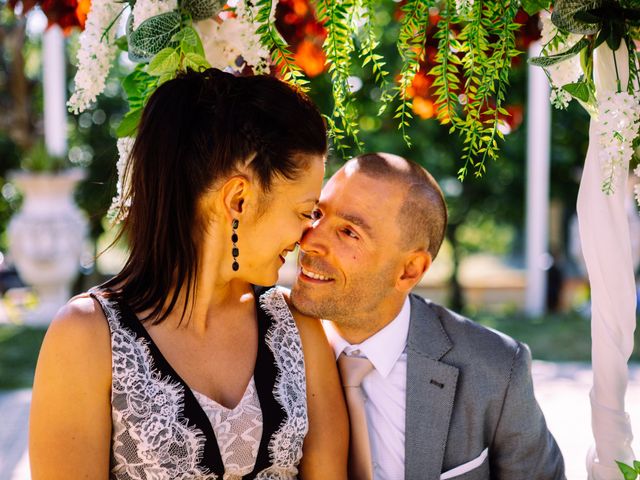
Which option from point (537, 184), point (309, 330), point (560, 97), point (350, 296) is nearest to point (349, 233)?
point (350, 296)

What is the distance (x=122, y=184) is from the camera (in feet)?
6.26

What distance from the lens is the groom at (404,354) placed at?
7.23 feet

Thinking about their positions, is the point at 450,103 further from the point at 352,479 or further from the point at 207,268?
the point at 352,479

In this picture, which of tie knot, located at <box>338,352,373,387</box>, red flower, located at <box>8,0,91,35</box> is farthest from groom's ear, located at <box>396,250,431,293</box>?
red flower, located at <box>8,0,91,35</box>

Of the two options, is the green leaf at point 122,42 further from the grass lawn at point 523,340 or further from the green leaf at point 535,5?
the grass lawn at point 523,340

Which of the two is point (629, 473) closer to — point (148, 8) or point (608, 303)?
point (608, 303)

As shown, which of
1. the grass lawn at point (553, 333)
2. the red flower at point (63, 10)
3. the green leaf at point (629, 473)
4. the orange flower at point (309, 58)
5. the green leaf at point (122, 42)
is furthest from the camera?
the grass lawn at point (553, 333)

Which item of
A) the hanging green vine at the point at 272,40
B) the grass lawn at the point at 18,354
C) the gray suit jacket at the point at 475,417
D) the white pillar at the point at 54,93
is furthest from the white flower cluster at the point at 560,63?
the white pillar at the point at 54,93

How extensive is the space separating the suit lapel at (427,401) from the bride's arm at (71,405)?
877 millimetres

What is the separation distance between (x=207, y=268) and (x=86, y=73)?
0.57m

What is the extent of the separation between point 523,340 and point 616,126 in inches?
212

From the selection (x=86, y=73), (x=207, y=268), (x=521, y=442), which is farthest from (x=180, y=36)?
(x=521, y=442)

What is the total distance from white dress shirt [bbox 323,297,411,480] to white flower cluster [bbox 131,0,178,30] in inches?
42.0

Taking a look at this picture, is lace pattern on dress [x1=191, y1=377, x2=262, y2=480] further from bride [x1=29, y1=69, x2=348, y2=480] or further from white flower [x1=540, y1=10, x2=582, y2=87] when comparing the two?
white flower [x1=540, y1=10, x2=582, y2=87]
